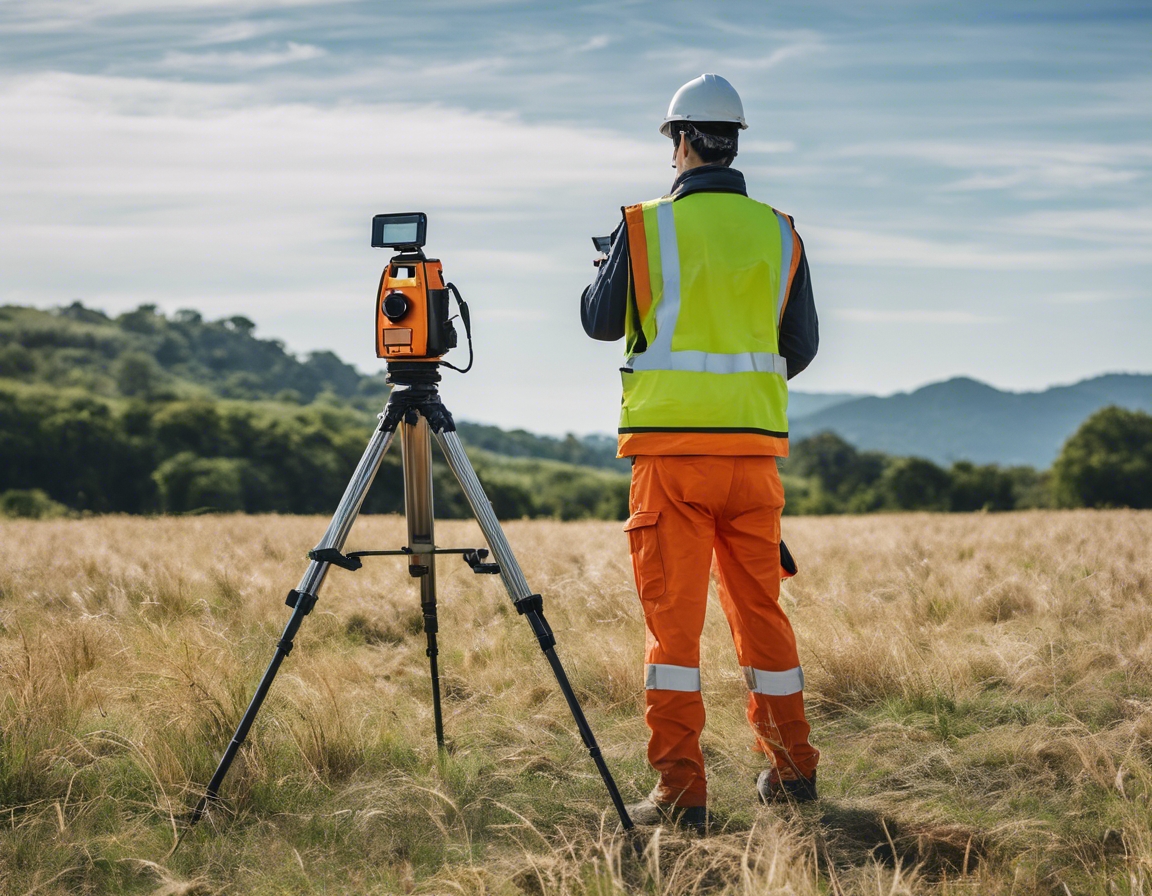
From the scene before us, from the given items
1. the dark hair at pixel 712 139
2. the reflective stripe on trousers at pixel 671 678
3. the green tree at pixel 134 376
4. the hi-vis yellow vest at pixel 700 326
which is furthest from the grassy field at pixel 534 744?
the green tree at pixel 134 376

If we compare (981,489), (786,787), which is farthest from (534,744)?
(981,489)

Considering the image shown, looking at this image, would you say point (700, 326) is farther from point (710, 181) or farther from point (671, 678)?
point (671, 678)

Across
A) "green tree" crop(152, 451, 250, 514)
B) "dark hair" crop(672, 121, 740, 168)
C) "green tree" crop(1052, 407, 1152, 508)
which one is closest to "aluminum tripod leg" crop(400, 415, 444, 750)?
"dark hair" crop(672, 121, 740, 168)

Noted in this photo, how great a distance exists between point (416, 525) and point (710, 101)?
202 cm

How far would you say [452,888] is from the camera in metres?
2.63

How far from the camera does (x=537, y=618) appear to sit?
10.4ft

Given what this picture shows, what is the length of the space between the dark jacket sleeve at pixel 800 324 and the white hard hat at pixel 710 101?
0.54 meters

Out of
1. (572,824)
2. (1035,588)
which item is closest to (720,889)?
(572,824)

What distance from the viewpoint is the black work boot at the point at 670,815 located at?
3068 millimetres

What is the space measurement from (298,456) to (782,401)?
67.0 metres

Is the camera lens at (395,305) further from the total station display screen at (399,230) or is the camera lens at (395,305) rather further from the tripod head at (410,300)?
the total station display screen at (399,230)

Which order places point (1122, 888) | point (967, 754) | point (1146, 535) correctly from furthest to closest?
point (1146, 535), point (967, 754), point (1122, 888)

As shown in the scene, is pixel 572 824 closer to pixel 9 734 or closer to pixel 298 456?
pixel 9 734

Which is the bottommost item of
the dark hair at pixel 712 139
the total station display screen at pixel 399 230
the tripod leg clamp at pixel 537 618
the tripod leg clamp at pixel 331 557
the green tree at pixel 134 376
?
the tripod leg clamp at pixel 537 618
